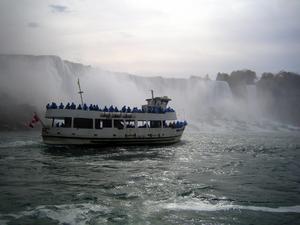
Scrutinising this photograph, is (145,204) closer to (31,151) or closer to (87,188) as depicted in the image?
(87,188)

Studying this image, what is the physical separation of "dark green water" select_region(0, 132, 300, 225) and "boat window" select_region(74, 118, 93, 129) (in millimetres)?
5785

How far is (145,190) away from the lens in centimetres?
1592

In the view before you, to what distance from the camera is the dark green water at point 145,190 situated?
39.9ft

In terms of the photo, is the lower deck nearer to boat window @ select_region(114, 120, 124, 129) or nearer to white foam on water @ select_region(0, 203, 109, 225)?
boat window @ select_region(114, 120, 124, 129)

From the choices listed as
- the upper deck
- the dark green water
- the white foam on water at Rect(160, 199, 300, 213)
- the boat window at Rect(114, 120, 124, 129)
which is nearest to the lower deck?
the boat window at Rect(114, 120, 124, 129)

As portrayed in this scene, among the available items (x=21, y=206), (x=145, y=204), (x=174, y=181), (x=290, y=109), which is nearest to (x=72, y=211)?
(x=21, y=206)

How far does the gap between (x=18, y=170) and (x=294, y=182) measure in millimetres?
15015

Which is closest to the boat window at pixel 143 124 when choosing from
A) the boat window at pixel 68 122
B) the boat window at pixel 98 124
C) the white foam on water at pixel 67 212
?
the boat window at pixel 98 124

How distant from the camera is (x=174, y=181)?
18.1m

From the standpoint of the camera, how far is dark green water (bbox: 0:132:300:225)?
39.9 feet

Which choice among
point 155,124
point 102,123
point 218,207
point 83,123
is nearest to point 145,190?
point 218,207

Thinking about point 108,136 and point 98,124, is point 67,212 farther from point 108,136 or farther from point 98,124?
point 108,136

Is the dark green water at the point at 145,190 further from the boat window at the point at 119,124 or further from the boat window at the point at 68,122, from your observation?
the boat window at the point at 119,124

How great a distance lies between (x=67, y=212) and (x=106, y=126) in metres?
21.4
